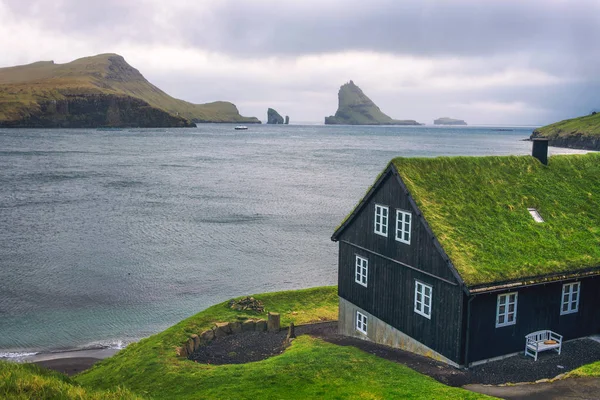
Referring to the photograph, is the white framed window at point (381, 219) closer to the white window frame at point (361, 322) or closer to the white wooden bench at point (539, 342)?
the white window frame at point (361, 322)

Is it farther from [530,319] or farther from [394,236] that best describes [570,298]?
[394,236]

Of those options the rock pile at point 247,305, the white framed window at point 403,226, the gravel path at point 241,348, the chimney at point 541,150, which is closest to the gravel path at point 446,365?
the gravel path at point 241,348

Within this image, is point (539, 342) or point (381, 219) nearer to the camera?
point (539, 342)

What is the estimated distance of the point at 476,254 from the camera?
2347 centimetres

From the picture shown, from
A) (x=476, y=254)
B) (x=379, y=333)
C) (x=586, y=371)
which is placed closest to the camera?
(x=586, y=371)

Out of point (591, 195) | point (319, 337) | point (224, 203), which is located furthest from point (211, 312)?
point (224, 203)

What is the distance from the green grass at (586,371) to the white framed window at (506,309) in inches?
121

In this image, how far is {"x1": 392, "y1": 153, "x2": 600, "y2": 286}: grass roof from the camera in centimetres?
2355

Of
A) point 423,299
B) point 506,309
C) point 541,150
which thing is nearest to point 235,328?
point 423,299

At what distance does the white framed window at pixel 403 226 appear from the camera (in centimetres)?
2562

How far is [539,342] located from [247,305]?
19.9 metres

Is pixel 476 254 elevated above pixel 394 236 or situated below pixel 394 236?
below

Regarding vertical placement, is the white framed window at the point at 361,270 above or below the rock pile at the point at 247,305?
above

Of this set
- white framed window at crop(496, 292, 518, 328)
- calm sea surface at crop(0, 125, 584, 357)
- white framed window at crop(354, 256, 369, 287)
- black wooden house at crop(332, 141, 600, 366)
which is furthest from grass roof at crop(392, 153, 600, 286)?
calm sea surface at crop(0, 125, 584, 357)
